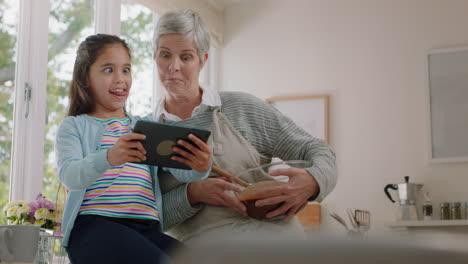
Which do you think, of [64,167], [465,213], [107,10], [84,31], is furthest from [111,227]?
[465,213]

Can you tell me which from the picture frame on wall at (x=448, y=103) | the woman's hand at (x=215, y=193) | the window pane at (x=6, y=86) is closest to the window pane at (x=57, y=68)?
the window pane at (x=6, y=86)

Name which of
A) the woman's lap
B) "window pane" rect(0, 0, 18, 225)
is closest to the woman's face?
the woman's lap

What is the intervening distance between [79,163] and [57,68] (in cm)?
238

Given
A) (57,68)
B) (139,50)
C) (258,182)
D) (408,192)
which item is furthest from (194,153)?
(408,192)

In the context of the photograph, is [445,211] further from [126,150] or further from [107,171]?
[126,150]

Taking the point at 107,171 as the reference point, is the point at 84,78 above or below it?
above

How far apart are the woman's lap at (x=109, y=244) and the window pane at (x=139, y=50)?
3026 mm

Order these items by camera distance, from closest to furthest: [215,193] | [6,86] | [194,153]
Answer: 1. [194,153]
2. [215,193]
3. [6,86]

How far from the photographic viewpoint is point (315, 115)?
17.1 feet

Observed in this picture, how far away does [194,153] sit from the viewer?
1.42 m

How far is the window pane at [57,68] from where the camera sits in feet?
11.5

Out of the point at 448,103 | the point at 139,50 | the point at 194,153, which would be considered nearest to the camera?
the point at 194,153

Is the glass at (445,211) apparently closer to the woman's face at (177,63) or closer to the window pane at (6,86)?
the window pane at (6,86)

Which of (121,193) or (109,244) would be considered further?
(121,193)
